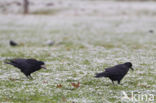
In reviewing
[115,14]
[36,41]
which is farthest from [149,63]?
[115,14]

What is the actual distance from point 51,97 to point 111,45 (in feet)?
63.2

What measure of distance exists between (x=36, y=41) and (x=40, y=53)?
8.72 m

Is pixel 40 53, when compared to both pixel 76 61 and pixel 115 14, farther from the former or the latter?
pixel 115 14

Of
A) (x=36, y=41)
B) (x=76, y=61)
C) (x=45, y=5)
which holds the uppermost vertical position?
(x=76, y=61)

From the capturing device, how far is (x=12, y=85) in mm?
12844

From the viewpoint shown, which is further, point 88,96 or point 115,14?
point 115,14

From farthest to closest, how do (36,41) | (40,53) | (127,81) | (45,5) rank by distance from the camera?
(45,5) < (36,41) < (40,53) < (127,81)

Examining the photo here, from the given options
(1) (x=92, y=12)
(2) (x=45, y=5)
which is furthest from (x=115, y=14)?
(2) (x=45, y=5)

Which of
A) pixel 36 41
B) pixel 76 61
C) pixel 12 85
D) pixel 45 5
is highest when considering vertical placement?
pixel 12 85

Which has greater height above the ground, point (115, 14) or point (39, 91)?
point (39, 91)

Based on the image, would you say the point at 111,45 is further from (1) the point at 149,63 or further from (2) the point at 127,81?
(2) the point at 127,81

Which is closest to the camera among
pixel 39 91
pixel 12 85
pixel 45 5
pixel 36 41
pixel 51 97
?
pixel 51 97

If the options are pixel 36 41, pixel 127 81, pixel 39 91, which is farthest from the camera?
pixel 36 41

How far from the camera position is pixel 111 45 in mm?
29625
